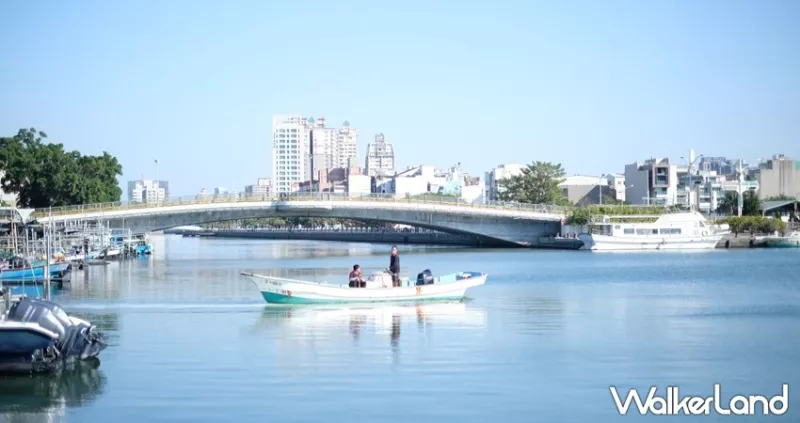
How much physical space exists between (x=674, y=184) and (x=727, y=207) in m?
18.3

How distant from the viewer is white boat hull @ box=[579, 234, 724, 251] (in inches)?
3346

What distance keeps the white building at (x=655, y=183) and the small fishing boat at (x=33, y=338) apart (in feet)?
397

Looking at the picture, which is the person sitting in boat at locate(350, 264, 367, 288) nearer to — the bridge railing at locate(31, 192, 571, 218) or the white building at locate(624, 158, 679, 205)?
the bridge railing at locate(31, 192, 571, 218)

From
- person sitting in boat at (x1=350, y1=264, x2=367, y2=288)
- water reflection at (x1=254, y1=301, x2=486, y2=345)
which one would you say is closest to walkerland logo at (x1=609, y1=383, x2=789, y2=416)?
water reflection at (x1=254, y1=301, x2=486, y2=345)

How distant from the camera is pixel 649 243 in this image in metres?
85.6

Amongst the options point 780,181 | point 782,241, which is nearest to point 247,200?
point 782,241

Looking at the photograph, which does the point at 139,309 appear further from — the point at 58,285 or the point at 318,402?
the point at 318,402

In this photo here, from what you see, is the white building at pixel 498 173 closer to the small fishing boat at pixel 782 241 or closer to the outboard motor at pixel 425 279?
the small fishing boat at pixel 782 241

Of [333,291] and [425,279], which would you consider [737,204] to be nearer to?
[425,279]

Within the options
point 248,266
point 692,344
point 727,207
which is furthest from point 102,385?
point 727,207

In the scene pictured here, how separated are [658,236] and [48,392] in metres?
69.6

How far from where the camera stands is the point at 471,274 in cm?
3878

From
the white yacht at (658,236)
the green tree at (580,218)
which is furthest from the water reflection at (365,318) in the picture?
the green tree at (580,218)

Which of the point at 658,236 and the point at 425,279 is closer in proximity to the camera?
the point at 425,279
